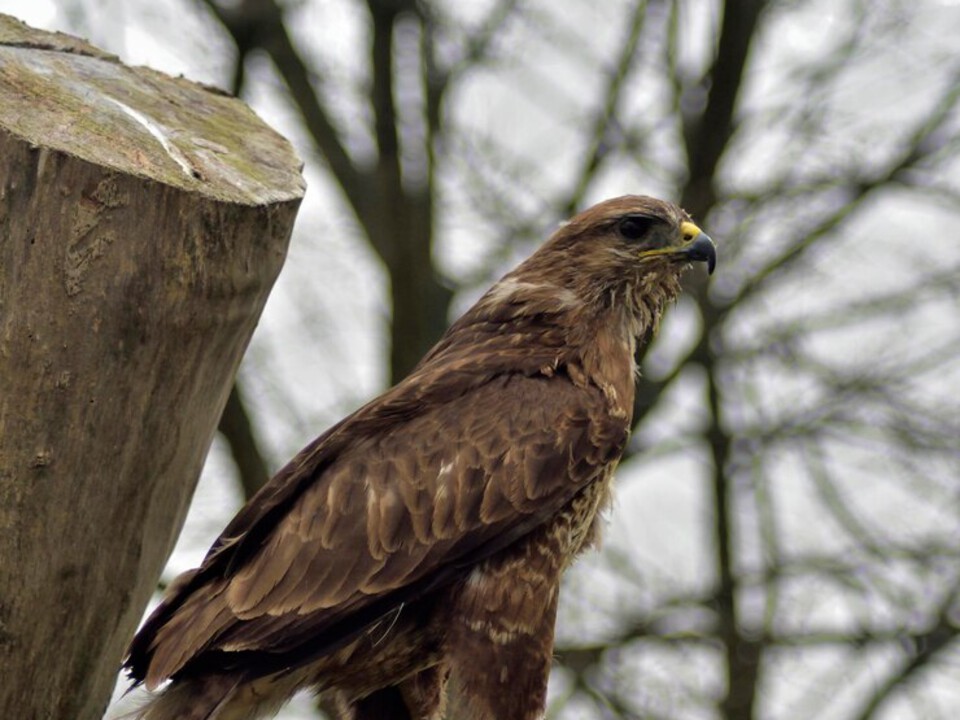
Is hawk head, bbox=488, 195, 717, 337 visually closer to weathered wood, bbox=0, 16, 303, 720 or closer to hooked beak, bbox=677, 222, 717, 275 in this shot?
hooked beak, bbox=677, 222, 717, 275

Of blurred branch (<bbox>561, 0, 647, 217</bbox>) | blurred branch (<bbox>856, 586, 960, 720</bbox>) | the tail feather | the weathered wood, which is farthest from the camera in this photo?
blurred branch (<bbox>561, 0, 647, 217</bbox>)

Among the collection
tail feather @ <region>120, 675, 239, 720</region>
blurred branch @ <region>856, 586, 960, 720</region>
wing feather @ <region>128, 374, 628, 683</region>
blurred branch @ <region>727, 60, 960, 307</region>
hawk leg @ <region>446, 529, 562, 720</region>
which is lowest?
blurred branch @ <region>856, 586, 960, 720</region>

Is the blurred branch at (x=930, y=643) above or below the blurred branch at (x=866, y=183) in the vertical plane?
below

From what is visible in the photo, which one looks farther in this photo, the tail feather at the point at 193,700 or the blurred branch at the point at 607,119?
the blurred branch at the point at 607,119

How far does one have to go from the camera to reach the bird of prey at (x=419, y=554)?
4508 mm

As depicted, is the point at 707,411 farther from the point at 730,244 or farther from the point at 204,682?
the point at 204,682

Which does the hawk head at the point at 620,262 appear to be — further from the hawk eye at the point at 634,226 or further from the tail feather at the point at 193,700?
the tail feather at the point at 193,700

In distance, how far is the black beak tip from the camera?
538 centimetres

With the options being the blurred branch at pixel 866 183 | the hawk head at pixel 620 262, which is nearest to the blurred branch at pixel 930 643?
the blurred branch at pixel 866 183

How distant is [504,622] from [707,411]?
6228 millimetres

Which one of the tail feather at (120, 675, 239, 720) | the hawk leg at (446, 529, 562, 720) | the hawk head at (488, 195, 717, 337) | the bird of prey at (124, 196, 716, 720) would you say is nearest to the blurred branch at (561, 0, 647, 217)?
the hawk head at (488, 195, 717, 337)

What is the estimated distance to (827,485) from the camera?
10.3m

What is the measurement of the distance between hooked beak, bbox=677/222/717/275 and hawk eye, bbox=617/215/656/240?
0.12 metres

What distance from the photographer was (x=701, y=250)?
5391 mm
